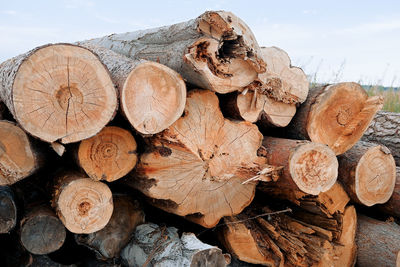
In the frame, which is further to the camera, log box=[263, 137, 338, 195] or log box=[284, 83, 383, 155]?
log box=[284, 83, 383, 155]

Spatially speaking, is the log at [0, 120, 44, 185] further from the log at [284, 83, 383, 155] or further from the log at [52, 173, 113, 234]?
the log at [284, 83, 383, 155]

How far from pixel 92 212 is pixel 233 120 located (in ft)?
3.44

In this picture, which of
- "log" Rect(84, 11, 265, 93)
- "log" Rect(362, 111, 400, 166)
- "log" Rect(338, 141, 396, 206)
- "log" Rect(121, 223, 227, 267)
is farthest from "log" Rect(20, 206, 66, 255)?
"log" Rect(362, 111, 400, 166)

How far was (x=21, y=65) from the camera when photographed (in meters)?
1.74

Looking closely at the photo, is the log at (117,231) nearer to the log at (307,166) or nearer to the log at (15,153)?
the log at (15,153)

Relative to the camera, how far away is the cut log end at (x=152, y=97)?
6.39 ft

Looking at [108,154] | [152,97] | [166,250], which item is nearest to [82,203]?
[108,154]

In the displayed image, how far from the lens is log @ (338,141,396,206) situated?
105 inches

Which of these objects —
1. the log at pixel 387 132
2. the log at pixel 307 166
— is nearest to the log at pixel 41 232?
the log at pixel 307 166

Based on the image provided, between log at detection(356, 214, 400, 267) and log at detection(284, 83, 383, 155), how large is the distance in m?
0.65

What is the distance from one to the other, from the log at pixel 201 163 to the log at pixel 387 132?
5.29 feet

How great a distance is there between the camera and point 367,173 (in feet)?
8.86

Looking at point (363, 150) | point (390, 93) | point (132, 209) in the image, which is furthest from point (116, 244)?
point (390, 93)

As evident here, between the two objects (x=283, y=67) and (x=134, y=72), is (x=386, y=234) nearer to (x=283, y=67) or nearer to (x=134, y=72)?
(x=283, y=67)
